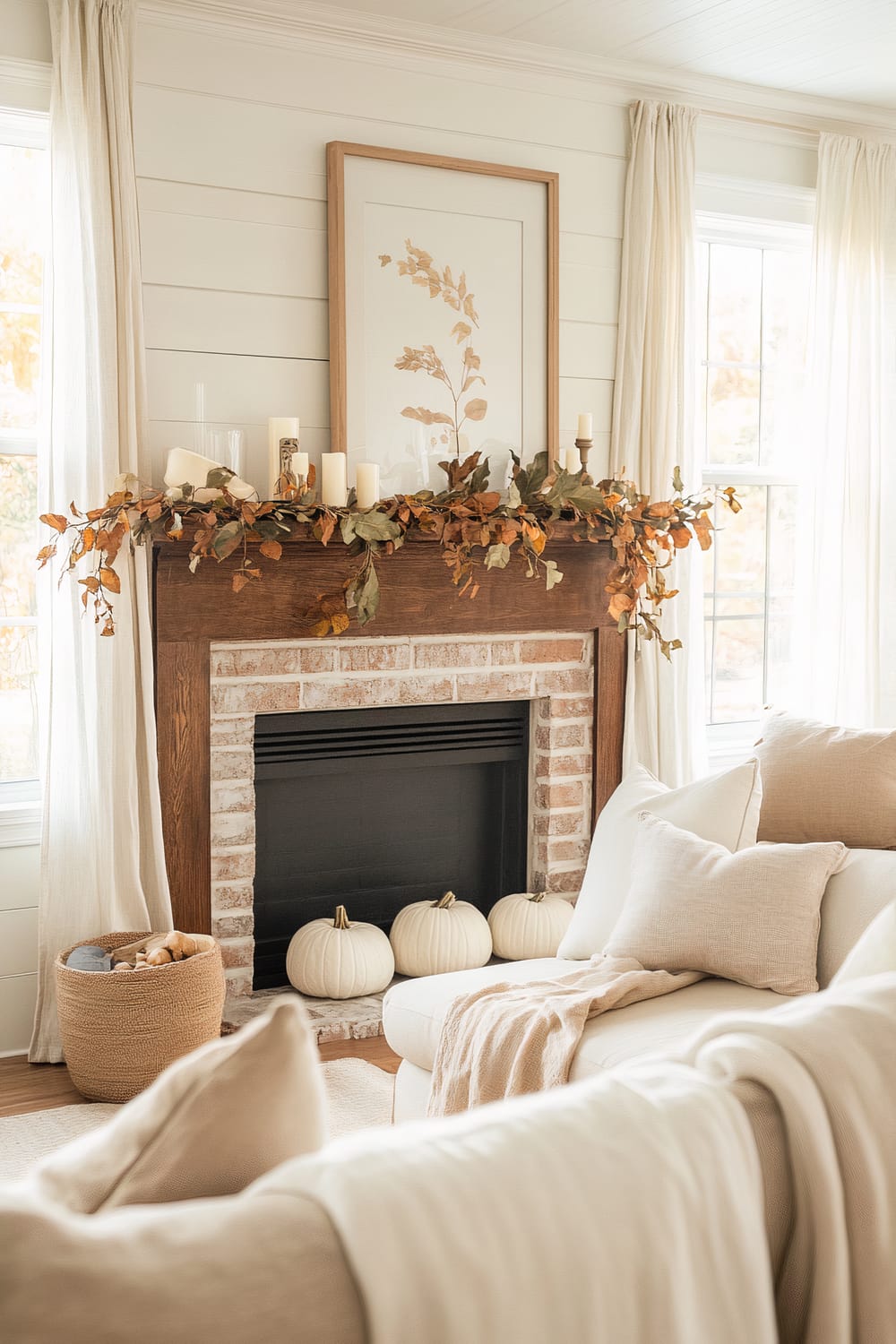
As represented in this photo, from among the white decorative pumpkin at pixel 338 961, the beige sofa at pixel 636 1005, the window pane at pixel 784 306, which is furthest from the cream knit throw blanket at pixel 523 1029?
the window pane at pixel 784 306

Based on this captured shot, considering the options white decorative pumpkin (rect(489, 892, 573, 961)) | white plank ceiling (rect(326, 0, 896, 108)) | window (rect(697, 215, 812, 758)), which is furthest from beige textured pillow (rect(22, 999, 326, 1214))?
window (rect(697, 215, 812, 758))

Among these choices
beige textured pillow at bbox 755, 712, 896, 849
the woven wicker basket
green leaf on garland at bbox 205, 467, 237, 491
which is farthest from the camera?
green leaf on garland at bbox 205, 467, 237, 491

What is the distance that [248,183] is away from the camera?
339cm

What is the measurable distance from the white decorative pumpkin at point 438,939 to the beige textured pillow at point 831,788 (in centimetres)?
127

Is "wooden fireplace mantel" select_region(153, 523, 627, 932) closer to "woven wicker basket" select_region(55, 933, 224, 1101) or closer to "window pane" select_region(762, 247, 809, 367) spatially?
"woven wicker basket" select_region(55, 933, 224, 1101)

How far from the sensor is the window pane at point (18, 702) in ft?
11.0

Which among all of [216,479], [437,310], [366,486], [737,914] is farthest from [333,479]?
[737,914]

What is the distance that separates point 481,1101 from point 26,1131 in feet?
4.10

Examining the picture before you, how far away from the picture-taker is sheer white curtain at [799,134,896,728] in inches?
173

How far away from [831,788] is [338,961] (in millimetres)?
1565

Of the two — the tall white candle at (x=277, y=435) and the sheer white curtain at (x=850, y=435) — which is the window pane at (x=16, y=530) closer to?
the tall white candle at (x=277, y=435)

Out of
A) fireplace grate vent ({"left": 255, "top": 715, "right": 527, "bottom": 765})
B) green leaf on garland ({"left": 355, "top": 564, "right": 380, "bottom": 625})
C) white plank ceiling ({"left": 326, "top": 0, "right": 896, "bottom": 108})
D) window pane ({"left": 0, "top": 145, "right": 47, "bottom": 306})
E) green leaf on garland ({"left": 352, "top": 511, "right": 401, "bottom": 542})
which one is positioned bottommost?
fireplace grate vent ({"left": 255, "top": 715, "right": 527, "bottom": 765})

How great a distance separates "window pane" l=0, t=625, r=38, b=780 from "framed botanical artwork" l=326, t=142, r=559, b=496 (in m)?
1.04

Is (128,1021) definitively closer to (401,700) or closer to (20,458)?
(401,700)
